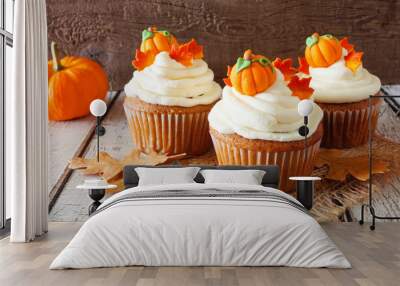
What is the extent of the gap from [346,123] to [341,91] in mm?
260

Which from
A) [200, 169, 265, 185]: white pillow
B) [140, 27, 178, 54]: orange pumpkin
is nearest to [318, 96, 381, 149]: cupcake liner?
[200, 169, 265, 185]: white pillow

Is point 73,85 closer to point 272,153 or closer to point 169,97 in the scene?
point 169,97

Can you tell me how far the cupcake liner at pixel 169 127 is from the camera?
508 centimetres

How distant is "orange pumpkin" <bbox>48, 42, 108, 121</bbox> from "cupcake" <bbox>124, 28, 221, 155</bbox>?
0.35 metres

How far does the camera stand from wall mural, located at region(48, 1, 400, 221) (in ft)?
16.1

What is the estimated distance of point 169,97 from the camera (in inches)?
199

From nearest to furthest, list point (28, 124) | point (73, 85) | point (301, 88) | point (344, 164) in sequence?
1. point (28, 124)
2. point (301, 88)
3. point (344, 164)
4. point (73, 85)

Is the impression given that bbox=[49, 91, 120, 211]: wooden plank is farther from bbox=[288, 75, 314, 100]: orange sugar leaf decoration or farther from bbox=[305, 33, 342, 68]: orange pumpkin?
bbox=[305, 33, 342, 68]: orange pumpkin

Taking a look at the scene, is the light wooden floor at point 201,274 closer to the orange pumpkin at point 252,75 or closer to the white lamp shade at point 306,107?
the white lamp shade at point 306,107

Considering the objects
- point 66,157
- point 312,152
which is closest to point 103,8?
point 66,157

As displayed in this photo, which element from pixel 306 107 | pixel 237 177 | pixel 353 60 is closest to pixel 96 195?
pixel 237 177

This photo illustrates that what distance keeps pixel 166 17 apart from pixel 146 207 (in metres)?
2.54

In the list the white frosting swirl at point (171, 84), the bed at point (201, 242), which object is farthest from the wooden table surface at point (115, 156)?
the bed at point (201, 242)

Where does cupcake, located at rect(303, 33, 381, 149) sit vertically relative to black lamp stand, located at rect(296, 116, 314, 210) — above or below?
above
